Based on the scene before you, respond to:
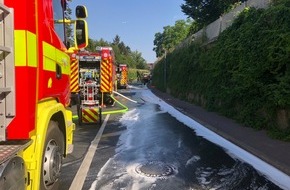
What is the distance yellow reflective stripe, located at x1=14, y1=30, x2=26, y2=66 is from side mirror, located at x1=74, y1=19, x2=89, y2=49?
7.69ft

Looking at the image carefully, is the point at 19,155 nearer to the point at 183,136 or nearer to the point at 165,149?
the point at 165,149

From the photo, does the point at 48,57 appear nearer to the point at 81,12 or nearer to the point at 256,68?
the point at 81,12

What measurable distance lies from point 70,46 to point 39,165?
296cm

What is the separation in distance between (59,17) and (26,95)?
250 cm

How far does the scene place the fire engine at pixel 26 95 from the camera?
397cm

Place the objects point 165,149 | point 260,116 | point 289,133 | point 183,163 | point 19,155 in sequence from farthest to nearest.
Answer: point 260,116 → point 289,133 → point 165,149 → point 183,163 → point 19,155

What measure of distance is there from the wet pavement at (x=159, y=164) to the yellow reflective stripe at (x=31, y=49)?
2634 millimetres

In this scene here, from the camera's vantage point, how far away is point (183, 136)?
38.3 feet

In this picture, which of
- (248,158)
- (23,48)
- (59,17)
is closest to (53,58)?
(59,17)

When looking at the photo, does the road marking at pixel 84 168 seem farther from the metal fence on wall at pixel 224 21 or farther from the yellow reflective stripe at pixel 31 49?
the metal fence on wall at pixel 224 21

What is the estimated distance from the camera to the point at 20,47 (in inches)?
162

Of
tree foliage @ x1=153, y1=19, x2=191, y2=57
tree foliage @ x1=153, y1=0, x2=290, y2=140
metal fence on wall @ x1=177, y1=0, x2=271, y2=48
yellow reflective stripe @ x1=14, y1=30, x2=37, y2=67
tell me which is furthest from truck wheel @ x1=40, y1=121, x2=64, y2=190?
tree foliage @ x1=153, y1=19, x2=191, y2=57

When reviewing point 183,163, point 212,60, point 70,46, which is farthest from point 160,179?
point 212,60

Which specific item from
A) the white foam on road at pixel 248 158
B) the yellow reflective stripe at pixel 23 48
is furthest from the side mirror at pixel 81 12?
the white foam on road at pixel 248 158
